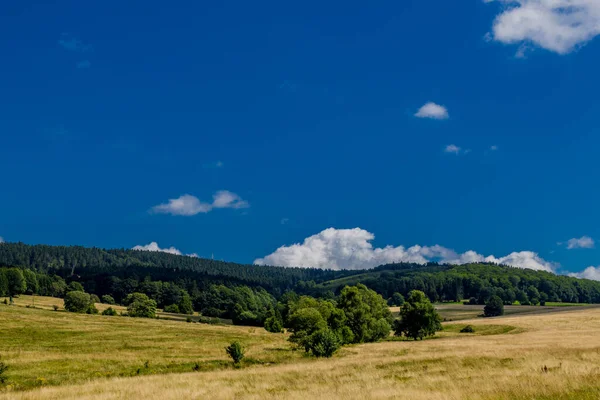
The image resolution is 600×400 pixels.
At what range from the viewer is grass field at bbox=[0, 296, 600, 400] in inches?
717

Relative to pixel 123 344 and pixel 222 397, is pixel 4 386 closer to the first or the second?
pixel 222 397

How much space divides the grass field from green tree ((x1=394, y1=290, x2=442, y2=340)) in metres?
15.5

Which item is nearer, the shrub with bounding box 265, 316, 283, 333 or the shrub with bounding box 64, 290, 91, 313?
the shrub with bounding box 265, 316, 283, 333

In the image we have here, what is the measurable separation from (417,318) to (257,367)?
56253 mm

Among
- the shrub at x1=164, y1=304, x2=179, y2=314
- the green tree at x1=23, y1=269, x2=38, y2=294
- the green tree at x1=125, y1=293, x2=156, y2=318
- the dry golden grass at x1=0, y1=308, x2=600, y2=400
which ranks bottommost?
the shrub at x1=164, y1=304, x2=179, y2=314

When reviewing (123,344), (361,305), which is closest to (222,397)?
(123,344)

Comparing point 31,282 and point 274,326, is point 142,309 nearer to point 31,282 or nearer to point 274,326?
point 274,326

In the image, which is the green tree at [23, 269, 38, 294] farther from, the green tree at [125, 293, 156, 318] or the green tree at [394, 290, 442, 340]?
the green tree at [394, 290, 442, 340]

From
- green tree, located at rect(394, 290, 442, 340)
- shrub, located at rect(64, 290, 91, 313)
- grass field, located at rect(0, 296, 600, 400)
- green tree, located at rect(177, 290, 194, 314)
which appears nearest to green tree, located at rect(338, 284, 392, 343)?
green tree, located at rect(394, 290, 442, 340)

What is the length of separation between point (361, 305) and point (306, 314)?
23.4m

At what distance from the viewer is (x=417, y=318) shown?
90.1 m

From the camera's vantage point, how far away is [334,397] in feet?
54.0

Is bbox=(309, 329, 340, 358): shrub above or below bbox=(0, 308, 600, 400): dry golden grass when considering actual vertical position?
below

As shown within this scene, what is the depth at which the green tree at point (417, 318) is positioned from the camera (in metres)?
89.8
